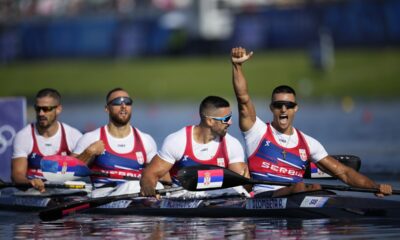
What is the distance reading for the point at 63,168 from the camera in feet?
53.1

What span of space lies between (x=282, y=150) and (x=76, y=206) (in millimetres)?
2925

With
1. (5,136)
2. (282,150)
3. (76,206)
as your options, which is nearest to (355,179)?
(282,150)

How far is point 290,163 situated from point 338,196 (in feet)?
2.82

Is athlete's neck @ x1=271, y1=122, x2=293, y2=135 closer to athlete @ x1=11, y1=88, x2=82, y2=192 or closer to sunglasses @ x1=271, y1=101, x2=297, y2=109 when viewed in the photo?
sunglasses @ x1=271, y1=101, x2=297, y2=109

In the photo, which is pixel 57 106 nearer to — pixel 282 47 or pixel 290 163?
pixel 290 163

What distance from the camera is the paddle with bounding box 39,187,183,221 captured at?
15141 millimetres

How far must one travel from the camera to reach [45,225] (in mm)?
15344

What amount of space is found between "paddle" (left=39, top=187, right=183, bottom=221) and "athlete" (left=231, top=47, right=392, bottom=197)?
145 cm

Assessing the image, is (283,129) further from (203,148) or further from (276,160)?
(203,148)

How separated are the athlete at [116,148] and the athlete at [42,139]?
0.92m

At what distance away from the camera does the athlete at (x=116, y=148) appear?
16656mm

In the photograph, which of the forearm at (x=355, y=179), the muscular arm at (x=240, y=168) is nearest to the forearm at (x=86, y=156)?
the muscular arm at (x=240, y=168)

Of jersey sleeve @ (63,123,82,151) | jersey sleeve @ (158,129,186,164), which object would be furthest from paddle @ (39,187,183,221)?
jersey sleeve @ (63,123,82,151)

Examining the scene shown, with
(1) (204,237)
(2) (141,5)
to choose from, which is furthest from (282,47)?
(1) (204,237)
